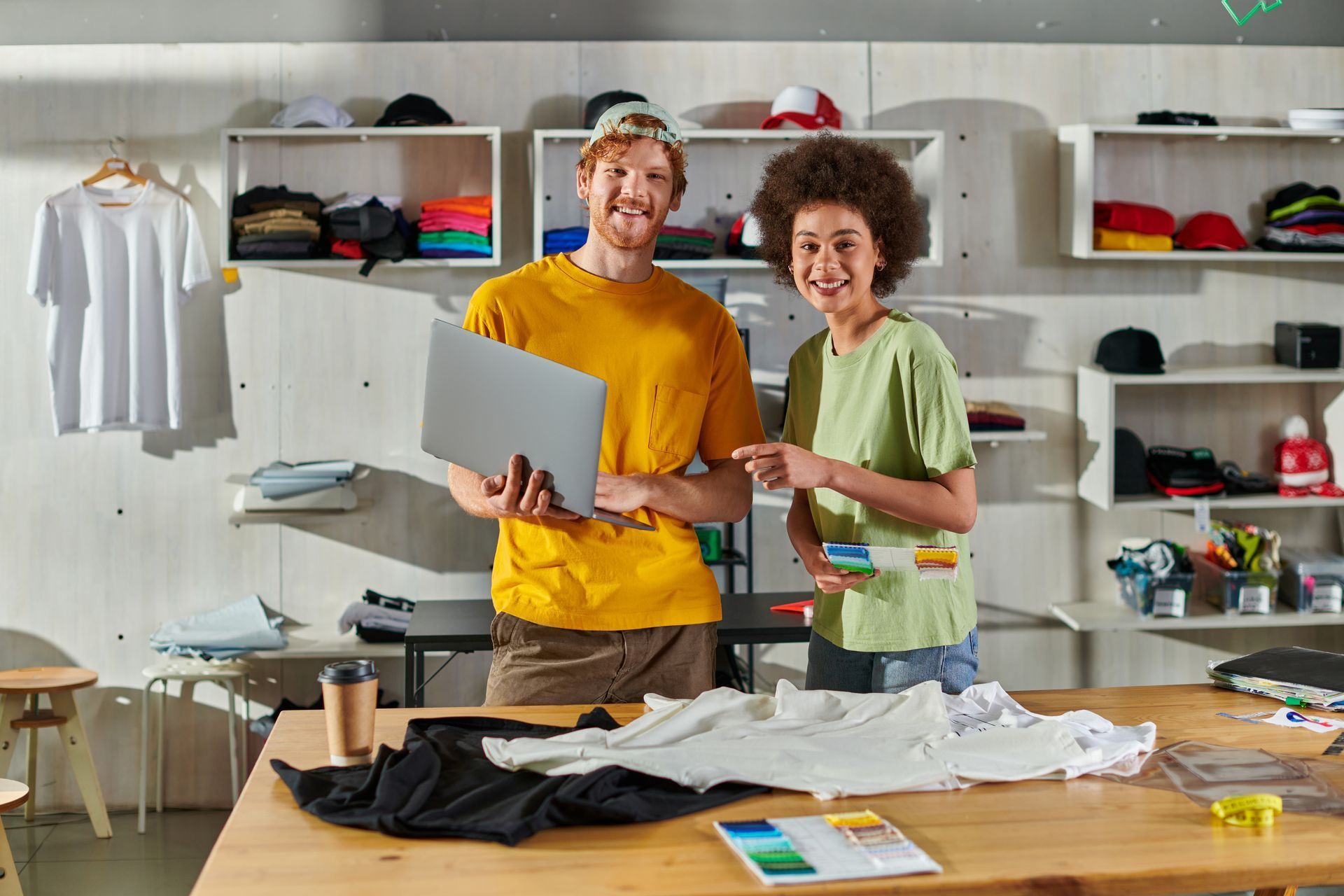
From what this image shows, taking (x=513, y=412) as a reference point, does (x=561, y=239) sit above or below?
above

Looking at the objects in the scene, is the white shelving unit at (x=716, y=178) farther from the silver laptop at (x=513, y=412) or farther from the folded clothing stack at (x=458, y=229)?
the silver laptop at (x=513, y=412)

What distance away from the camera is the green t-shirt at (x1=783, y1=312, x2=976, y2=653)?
5.86 ft

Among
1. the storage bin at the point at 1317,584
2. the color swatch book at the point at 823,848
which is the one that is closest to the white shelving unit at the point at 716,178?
the storage bin at the point at 1317,584

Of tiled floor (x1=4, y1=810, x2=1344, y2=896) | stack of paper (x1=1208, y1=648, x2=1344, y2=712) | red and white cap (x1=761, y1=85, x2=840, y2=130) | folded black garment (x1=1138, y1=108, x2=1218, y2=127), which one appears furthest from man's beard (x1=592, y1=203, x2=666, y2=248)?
folded black garment (x1=1138, y1=108, x2=1218, y2=127)

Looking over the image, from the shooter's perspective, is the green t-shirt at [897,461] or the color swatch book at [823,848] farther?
the green t-shirt at [897,461]

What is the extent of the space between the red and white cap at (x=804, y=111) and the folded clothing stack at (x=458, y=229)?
96cm

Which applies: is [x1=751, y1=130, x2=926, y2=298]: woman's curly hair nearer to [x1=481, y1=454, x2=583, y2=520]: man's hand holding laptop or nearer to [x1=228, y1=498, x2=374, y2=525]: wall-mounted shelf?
[x1=481, y1=454, x2=583, y2=520]: man's hand holding laptop

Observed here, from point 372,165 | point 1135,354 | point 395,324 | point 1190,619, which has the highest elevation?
point 372,165

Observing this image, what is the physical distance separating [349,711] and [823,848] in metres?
0.62

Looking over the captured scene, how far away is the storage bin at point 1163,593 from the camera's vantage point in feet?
12.2

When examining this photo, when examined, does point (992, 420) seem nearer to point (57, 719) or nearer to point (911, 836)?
point (911, 836)

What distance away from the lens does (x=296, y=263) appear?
3.49 meters

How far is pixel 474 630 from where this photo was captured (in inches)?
120

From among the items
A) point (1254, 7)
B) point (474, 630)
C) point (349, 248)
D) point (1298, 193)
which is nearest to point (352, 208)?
point (349, 248)
